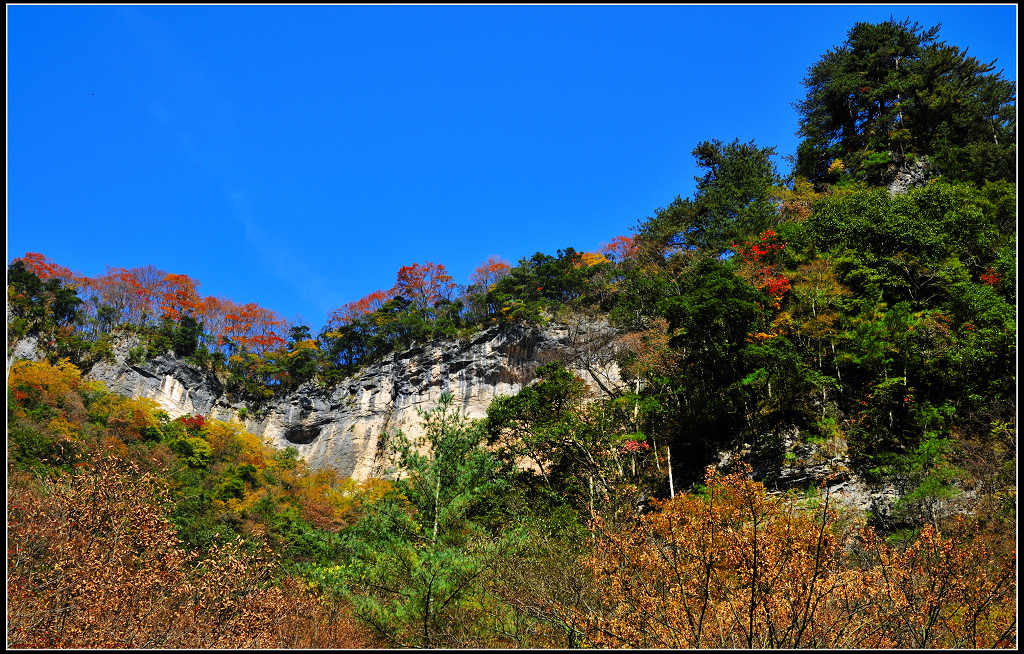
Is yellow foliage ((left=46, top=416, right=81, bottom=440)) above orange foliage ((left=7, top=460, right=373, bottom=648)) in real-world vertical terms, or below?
above

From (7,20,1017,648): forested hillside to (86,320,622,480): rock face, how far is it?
7.10ft

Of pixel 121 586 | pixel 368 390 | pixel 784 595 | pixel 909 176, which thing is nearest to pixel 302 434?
pixel 368 390

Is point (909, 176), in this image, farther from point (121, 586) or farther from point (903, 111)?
point (121, 586)

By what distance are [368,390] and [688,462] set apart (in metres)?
27.4

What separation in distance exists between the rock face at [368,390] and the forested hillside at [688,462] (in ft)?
7.10

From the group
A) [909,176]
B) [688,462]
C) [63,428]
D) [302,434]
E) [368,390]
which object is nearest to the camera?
[688,462]

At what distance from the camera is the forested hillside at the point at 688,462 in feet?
20.0

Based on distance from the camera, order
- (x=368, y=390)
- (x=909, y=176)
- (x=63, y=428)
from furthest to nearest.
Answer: (x=368, y=390), (x=63, y=428), (x=909, y=176)

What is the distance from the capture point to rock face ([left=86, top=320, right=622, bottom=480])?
3675cm

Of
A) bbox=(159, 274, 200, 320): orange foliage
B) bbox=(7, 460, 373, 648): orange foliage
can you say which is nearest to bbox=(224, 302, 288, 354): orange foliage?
bbox=(159, 274, 200, 320): orange foliage

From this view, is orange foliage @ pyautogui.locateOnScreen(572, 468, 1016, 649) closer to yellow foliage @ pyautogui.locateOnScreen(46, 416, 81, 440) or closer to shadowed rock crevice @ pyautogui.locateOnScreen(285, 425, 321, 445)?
yellow foliage @ pyautogui.locateOnScreen(46, 416, 81, 440)

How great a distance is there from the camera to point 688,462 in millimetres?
18609

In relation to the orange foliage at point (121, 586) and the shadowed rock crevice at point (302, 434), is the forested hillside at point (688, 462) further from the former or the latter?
the shadowed rock crevice at point (302, 434)

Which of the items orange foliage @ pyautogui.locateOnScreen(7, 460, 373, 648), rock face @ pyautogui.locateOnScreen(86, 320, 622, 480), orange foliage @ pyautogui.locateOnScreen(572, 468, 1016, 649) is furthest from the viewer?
rock face @ pyautogui.locateOnScreen(86, 320, 622, 480)
